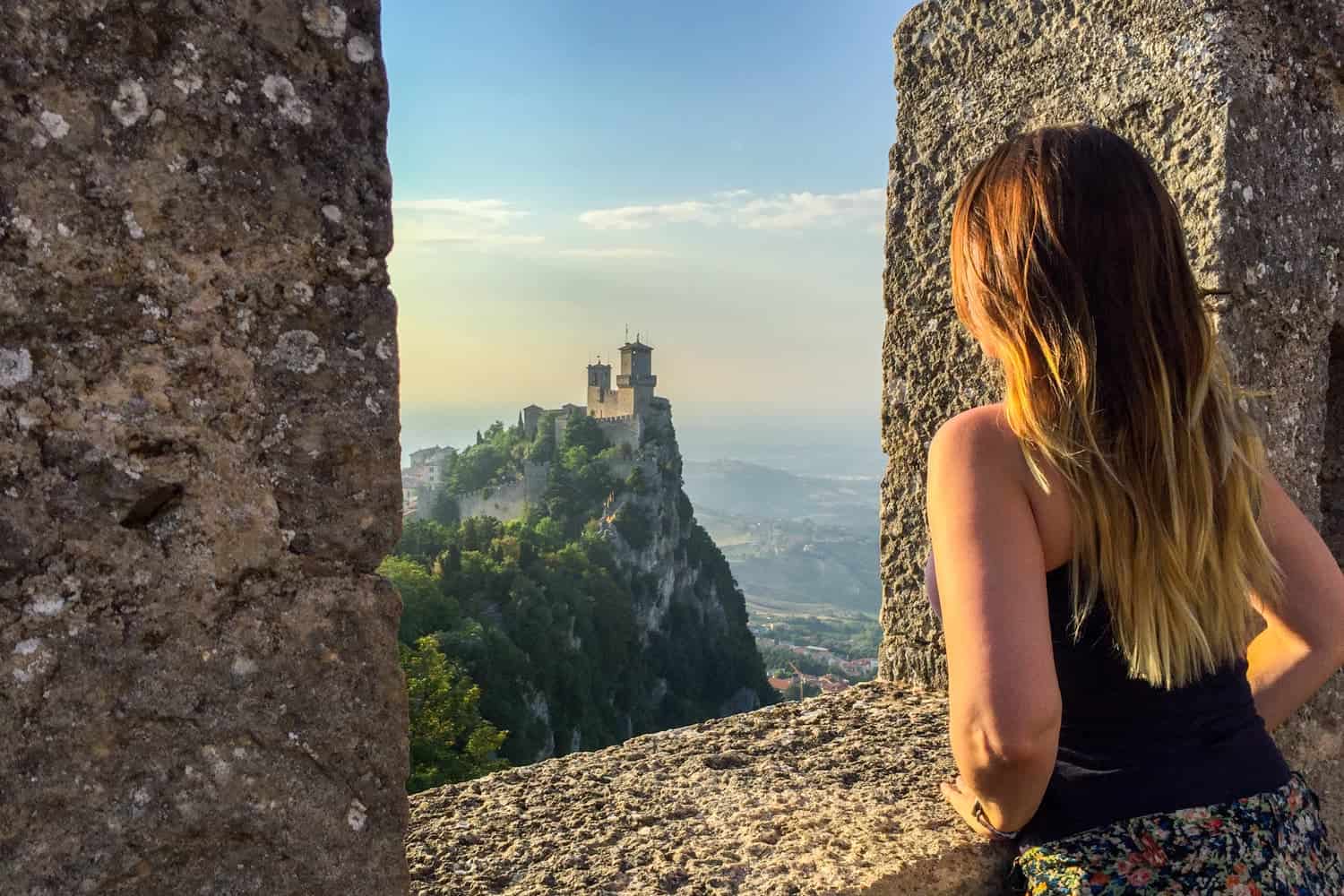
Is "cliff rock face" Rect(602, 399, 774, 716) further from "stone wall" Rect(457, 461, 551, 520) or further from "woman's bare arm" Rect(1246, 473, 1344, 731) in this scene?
"woman's bare arm" Rect(1246, 473, 1344, 731)

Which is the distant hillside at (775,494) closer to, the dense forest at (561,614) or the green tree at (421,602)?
the dense forest at (561,614)

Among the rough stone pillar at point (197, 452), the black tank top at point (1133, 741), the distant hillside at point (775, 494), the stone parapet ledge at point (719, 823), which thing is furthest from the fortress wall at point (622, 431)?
the distant hillside at point (775, 494)

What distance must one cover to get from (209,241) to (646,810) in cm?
108

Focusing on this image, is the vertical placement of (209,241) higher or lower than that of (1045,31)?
lower

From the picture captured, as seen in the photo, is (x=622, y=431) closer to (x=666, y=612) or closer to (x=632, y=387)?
(x=632, y=387)

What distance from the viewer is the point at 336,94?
1.13m

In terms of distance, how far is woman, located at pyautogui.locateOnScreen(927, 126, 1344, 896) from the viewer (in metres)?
1.34

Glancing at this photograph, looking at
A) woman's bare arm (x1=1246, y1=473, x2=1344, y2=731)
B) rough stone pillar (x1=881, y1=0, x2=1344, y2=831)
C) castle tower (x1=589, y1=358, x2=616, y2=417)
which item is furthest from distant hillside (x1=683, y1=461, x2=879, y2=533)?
woman's bare arm (x1=1246, y1=473, x2=1344, y2=731)

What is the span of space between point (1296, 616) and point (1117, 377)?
1.82 feet

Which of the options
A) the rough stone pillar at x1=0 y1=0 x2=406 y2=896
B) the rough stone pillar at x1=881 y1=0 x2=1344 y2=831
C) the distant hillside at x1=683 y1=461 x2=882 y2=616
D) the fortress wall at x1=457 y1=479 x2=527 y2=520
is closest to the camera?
the rough stone pillar at x1=0 y1=0 x2=406 y2=896

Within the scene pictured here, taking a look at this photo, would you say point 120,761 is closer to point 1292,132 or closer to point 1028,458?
point 1028,458

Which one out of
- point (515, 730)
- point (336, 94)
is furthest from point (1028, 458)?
point (515, 730)

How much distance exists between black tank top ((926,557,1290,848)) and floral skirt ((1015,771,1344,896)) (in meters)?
0.02

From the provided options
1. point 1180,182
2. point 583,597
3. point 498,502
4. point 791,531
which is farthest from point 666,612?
point 791,531
